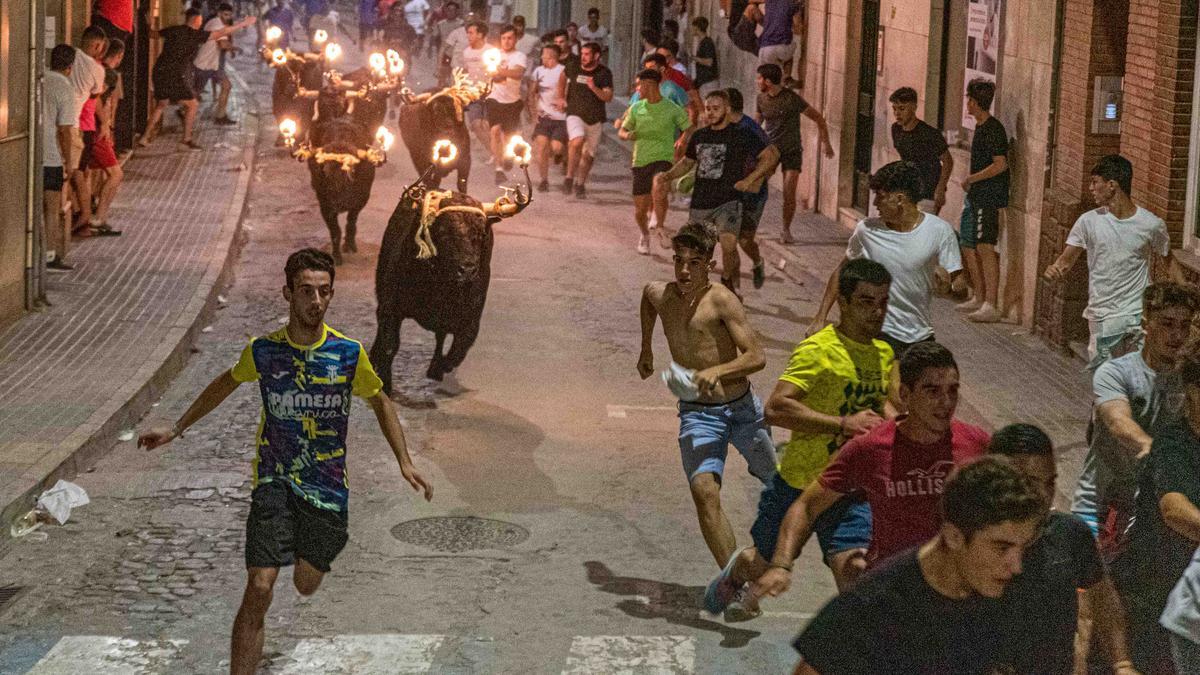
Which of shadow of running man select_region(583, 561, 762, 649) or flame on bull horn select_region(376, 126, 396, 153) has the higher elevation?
flame on bull horn select_region(376, 126, 396, 153)

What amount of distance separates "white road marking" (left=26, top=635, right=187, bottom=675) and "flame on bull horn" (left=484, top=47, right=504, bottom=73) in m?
15.8

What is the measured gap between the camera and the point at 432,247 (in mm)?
13359

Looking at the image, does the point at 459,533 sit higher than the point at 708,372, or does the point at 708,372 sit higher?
the point at 708,372

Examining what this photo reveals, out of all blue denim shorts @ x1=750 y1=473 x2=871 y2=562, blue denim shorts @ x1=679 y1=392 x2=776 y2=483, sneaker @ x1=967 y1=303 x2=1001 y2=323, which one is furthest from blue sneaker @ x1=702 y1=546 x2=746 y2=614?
sneaker @ x1=967 y1=303 x2=1001 y2=323

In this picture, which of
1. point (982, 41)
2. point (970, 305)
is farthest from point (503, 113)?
point (970, 305)

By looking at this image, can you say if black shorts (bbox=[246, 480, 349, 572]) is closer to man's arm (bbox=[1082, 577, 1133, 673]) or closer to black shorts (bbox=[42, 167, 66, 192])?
man's arm (bbox=[1082, 577, 1133, 673])

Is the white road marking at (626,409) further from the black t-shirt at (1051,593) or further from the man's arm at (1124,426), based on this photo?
the black t-shirt at (1051,593)

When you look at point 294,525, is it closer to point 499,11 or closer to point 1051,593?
point 1051,593

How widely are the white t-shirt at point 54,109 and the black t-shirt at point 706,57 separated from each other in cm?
1348

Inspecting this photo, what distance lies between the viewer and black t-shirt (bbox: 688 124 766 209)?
52.5 ft

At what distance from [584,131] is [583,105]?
35cm

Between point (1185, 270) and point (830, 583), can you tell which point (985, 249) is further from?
point (830, 583)

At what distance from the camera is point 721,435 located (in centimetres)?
910

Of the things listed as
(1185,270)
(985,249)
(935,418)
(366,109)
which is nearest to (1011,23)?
(985,249)
